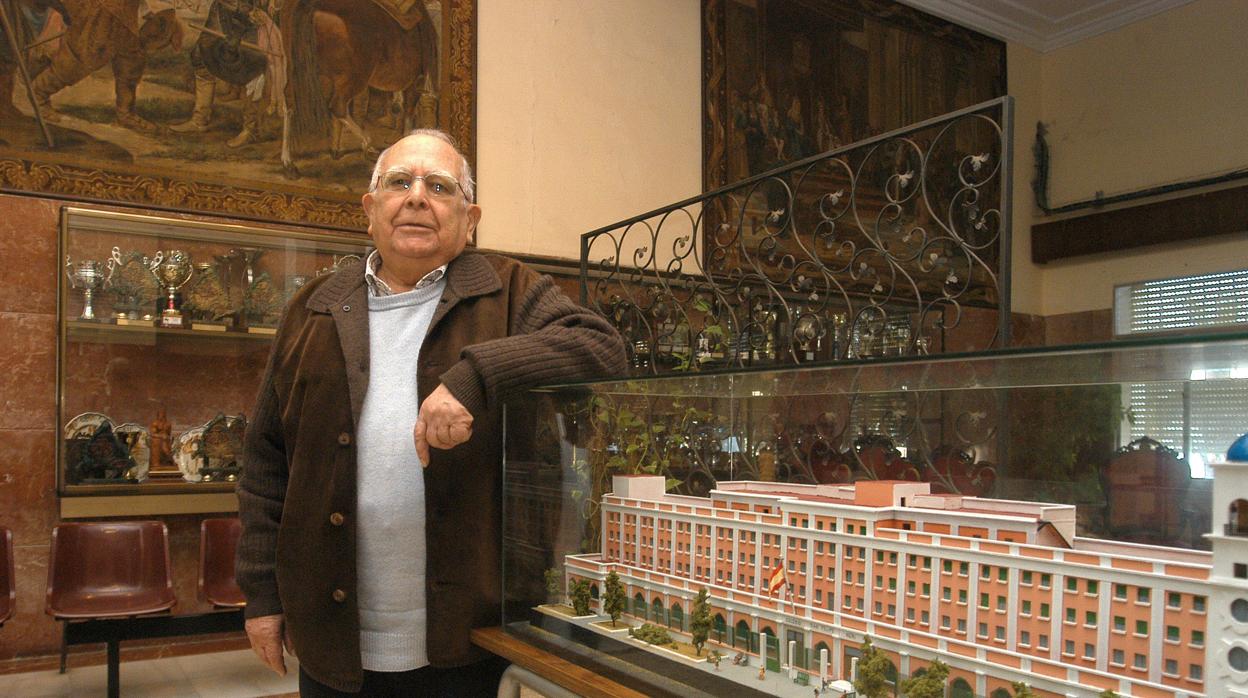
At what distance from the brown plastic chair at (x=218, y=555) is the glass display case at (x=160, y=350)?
254 millimetres

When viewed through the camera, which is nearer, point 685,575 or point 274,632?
point 685,575

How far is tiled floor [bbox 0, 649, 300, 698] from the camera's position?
481 cm

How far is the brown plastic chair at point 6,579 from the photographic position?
4664 mm

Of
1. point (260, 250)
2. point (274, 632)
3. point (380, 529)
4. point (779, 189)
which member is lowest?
point (274, 632)

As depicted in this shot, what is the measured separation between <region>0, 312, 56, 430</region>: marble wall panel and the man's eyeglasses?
171 inches

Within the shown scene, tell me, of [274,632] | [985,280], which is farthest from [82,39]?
[985,280]

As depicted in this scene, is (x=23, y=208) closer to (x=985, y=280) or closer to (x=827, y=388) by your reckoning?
(x=827, y=388)

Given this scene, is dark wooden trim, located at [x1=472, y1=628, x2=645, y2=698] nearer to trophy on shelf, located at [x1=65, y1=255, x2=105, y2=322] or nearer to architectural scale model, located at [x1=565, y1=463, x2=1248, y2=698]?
architectural scale model, located at [x1=565, y1=463, x2=1248, y2=698]

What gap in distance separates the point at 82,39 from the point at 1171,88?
9.85m

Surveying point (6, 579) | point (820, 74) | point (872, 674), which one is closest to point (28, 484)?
point (6, 579)

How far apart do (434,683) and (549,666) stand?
0.51 meters

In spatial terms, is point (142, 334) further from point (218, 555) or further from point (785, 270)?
point (785, 270)

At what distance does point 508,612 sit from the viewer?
200cm

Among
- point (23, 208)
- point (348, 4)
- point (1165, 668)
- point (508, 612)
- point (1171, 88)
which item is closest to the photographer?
point (1165, 668)
